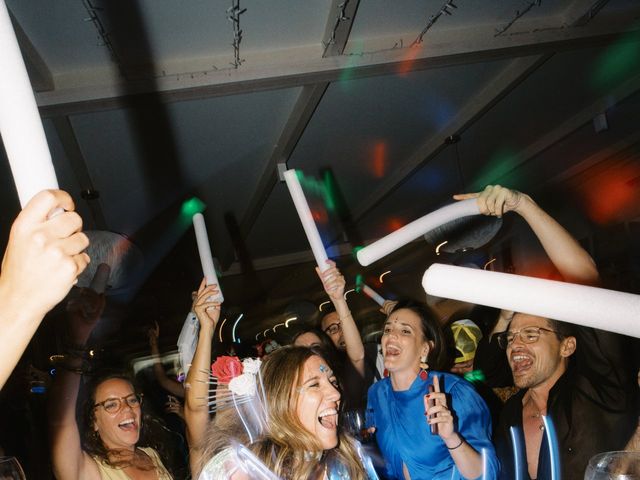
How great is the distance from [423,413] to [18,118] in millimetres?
2757

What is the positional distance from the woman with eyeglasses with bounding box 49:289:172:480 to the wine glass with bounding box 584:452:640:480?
2101 millimetres

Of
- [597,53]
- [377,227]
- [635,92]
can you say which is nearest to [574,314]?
[597,53]

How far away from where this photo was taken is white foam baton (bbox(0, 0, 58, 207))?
62cm

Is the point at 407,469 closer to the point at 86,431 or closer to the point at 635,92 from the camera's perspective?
the point at 86,431

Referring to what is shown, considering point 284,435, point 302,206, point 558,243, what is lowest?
point 284,435

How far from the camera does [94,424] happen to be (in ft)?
9.54

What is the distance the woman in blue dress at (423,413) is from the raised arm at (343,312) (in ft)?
0.94

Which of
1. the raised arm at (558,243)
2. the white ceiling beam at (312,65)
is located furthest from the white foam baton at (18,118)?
the white ceiling beam at (312,65)

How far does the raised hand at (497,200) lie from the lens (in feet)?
6.34

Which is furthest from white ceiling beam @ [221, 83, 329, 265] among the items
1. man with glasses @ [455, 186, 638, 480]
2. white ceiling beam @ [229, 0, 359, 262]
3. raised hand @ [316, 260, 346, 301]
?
man with glasses @ [455, 186, 638, 480]

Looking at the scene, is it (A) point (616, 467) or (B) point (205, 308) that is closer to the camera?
(A) point (616, 467)

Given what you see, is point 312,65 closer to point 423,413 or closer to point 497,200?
point 497,200

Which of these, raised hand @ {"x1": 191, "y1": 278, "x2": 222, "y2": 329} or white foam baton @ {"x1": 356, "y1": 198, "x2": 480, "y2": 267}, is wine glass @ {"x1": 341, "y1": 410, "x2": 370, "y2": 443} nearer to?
raised hand @ {"x1": 191, "y1": 278, "x2": 222, "y2": 329}

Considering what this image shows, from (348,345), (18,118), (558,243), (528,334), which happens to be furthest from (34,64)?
(528,334)
